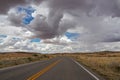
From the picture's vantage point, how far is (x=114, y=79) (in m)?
15.5

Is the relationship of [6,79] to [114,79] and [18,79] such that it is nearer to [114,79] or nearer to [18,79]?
[18,79]

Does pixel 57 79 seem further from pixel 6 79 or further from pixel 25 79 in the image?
pixel 6 79

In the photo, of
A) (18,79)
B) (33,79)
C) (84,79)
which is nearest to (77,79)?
(84,79)

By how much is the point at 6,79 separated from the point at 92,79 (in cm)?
535

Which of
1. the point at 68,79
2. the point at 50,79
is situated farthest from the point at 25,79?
the point at 68,79

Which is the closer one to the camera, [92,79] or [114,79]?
[92,79]

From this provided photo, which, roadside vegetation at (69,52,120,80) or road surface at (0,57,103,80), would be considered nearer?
road surface at (0,57,103,80)

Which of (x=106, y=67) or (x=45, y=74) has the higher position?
(x=106, y=67)

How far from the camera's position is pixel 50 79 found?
13.8m

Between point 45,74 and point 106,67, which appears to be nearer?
point 45,74

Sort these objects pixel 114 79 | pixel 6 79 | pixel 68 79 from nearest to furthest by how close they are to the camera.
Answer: pixel 6 79, pixel 68 79, pixel 114 79

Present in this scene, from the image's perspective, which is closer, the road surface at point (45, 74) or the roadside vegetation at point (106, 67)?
the road surface at point (45, 74)

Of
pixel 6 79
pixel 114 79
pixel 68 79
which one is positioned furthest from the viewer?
pixel 114 79

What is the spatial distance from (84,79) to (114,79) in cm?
252
